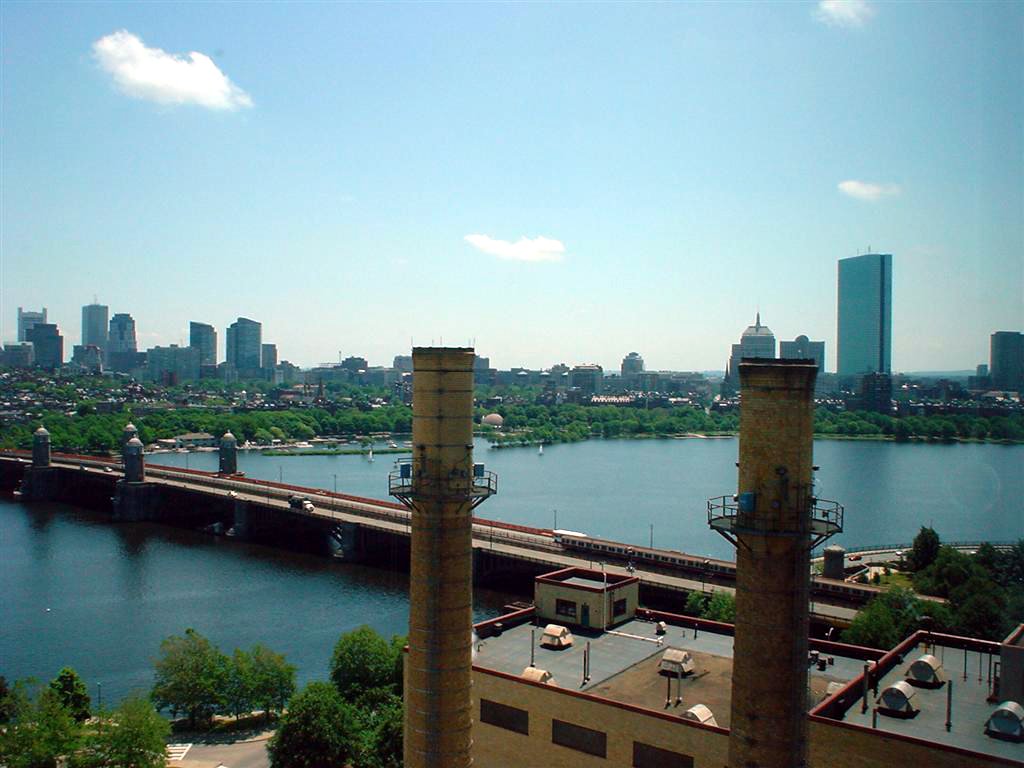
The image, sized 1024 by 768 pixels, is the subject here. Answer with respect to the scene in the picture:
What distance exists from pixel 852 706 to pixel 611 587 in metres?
7.24

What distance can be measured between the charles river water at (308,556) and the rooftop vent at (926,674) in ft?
68.9

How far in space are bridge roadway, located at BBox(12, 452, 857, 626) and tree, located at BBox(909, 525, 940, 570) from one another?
10399mm

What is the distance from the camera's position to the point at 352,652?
86.8ft

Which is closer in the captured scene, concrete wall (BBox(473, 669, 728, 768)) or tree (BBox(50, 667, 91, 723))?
concrete wall (BBox(473, 669, 728, 768))

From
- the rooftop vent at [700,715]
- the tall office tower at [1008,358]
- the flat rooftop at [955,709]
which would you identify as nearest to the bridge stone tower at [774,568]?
the rooftop vent at [700,715]

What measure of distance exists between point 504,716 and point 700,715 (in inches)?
167

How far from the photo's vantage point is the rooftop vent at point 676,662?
58.5 feet

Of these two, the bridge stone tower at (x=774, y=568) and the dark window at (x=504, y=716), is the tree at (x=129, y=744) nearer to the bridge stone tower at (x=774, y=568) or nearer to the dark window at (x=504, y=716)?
the dark window at (x=504, y=716)

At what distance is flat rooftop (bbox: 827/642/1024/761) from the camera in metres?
13.9

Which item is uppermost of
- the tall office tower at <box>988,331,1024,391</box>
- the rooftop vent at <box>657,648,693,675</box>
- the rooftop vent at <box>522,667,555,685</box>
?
the tall office tower at <box>988,331,1024,391</box>

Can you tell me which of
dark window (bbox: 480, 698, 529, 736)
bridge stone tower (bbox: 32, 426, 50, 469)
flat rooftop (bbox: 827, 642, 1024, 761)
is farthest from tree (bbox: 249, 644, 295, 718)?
bridge stone tower (bbox: 32, 426, 50, 469)

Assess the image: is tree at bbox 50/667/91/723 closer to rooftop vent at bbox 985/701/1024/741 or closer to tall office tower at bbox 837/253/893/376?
rooftop vent at bbox 985/701/1024/741

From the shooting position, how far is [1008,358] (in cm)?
2797

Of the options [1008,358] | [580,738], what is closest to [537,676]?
[580,738]
